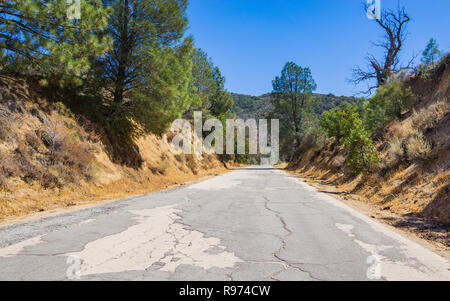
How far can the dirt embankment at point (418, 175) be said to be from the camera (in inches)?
280

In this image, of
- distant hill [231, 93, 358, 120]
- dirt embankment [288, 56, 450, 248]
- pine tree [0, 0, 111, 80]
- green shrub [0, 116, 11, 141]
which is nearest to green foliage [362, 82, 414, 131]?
dirt embankment [288, 56, 450, 248]

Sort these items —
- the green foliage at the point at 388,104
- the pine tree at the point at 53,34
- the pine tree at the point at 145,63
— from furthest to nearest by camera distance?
the green foliage at the point at 388,104 → the pine tree at the point at 145,63 → the pine tree at the point at 53,34

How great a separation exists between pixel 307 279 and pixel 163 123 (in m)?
14.2

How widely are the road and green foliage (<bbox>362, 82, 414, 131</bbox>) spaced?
12.9 meters

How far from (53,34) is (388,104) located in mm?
18107

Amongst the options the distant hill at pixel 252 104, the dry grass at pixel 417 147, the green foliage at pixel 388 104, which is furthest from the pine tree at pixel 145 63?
the distant hill at pixel 252 104

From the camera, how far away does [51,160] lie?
11.0m

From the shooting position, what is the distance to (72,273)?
347 cm

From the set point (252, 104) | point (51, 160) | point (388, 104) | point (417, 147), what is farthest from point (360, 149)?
point (252, 104)

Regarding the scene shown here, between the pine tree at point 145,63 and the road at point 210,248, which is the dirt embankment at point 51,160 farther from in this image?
the road at point 210,248

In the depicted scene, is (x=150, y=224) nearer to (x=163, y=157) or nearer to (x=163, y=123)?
(x=163, y=123)

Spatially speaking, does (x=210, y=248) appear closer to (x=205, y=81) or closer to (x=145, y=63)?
(x=145, y=63)

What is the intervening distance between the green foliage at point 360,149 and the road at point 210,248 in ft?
22.5
